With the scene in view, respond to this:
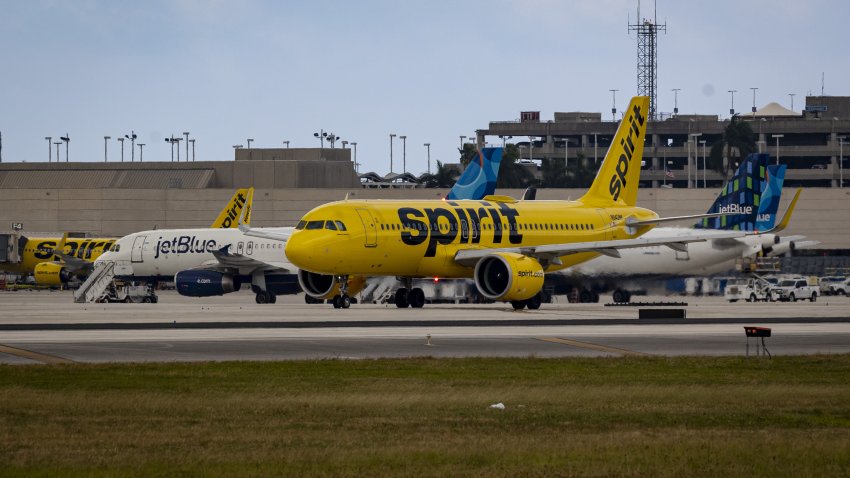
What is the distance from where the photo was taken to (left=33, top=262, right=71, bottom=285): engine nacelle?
104062 mm

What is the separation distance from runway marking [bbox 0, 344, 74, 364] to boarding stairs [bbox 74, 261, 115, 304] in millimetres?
40680

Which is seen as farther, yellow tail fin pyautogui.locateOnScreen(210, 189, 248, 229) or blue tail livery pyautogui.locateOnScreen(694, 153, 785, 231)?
yellow tail fin pyautogui.locateOnScreen(210, 189, 248, 229)

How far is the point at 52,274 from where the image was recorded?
342 ft

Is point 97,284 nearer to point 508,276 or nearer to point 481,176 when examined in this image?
point 481,176

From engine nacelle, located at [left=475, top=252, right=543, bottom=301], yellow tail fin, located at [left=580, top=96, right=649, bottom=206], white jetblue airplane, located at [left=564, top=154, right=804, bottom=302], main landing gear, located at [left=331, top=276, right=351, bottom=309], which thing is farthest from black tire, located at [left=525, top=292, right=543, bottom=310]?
yellow tail fin, located at [left=580, top=96, right=649, bottom=206]

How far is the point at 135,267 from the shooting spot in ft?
270

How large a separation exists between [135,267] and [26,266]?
36.4 m

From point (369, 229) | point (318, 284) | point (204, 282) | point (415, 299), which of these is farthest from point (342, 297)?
point (204, 282)

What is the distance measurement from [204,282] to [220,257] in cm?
193

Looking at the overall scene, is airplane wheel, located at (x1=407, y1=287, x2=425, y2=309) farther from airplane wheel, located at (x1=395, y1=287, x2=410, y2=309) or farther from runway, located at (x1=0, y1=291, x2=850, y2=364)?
runway, located at (x1=0, y1=291, x2=850, y2=364)

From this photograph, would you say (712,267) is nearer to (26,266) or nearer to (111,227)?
(26,266)

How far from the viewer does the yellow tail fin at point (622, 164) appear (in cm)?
7075

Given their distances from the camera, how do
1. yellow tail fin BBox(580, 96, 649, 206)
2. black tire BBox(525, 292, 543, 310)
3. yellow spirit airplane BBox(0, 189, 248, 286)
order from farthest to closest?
yellow spirit airplane BBox(0, 189, 248, 286), yellow tail fin BBox(580, 96, 649, 206), black tire BBox(525, 292, 543, 310)

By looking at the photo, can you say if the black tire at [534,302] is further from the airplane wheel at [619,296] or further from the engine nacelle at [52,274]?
the engine nacelle at [52,274]
